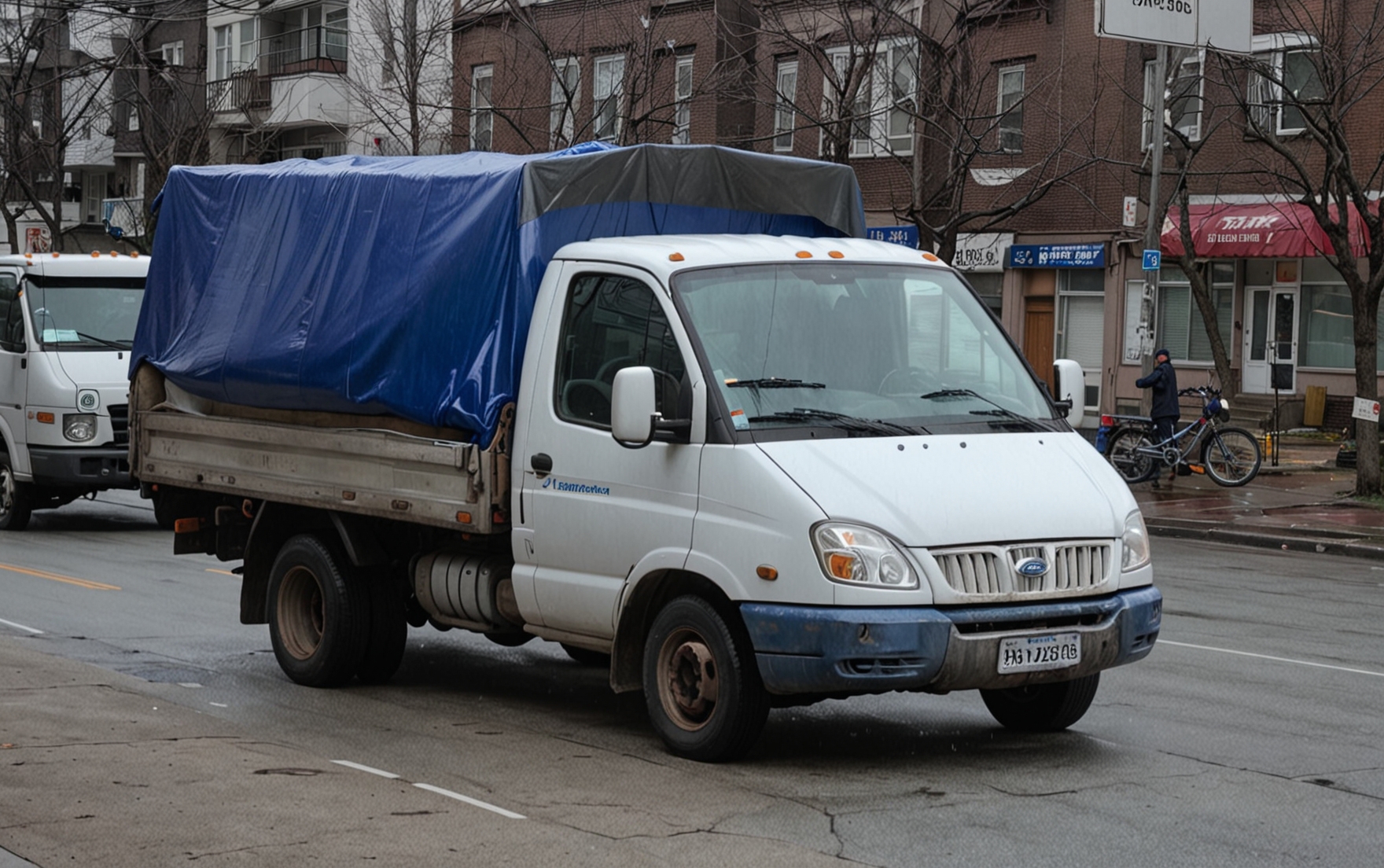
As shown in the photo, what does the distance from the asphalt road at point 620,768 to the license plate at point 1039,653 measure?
1.57 ft

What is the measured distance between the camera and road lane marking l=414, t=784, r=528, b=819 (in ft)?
22.4

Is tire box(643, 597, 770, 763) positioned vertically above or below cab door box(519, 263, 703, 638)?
below

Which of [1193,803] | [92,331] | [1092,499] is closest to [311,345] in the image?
[1092,499]

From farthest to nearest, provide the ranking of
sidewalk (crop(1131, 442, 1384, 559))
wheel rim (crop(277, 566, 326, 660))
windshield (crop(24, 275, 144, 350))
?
sidewalk (crop(1131, 442, 1384, 559)), windshield (crop(24, 275, 144, 350)), wheel rim (crop(277, 566, 326, 660))

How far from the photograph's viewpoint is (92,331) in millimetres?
18969

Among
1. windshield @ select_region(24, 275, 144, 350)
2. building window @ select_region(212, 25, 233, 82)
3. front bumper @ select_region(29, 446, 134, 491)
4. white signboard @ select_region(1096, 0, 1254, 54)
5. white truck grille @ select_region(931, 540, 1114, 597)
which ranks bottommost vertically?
front bumper @ select_region(29, 446, 134, 491)

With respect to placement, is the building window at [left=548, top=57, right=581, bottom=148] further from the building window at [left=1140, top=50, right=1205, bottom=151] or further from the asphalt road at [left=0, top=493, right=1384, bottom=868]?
the asphalt road at [left=0, top=493, right=1384, bottom=868]

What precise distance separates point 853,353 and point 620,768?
206 centimetres

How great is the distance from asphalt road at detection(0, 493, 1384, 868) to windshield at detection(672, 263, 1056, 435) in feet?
4.87

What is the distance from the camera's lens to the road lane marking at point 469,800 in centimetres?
682

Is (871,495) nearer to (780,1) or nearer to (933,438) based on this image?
(933,438)

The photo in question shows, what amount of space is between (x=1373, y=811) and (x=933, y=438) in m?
2.25

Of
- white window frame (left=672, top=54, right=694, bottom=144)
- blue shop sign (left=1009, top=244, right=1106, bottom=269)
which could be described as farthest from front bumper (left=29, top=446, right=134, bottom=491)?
blue shop sign (left=1009, top=244, right=1106, bottom=269)

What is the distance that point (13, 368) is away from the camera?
18812 mm
